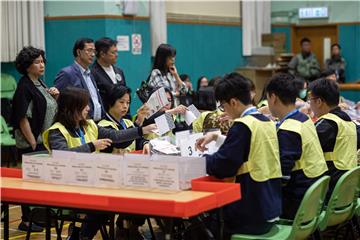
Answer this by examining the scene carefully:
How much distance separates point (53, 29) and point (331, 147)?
6432mm

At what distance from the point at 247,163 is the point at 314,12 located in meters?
11.3

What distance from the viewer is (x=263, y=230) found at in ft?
12.5

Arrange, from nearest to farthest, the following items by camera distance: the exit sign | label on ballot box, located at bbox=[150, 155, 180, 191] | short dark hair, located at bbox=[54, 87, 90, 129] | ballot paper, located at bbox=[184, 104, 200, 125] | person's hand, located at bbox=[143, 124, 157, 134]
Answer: label on ballot box, located at bbox=[150, 155, 180, 191], short dark hair, located at bbox=[54, 87, 90, 129], person's hand, located at bbox=[143, 124, 157, 134], ballot paper, located at bbox=[184, 104, 200, 125], the exit sign

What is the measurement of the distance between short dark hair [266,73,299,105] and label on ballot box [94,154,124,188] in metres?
1.14

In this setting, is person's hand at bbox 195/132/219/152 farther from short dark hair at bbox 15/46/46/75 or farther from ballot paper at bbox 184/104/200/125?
short dark hair at bbox 15/46/46/75

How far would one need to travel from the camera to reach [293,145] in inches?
163

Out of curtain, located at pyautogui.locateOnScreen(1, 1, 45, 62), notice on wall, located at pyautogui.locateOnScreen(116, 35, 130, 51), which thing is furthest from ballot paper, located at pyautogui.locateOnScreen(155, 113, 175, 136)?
notice on wall, located at pyautogui.locateOnScreen(116, 35, 130, 51)

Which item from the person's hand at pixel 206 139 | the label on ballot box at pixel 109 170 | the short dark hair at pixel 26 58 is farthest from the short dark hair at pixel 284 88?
the short dark hair at pixel 26 58

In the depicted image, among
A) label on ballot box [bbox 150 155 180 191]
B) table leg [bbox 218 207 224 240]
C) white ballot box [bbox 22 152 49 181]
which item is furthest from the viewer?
white ballot box [bbox 22 152 49 181]

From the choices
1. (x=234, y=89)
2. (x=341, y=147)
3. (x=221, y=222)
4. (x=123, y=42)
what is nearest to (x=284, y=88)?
(x=234, y=89)

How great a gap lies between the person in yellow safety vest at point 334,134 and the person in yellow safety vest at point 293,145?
38cm

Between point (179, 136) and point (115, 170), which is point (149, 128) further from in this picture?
point (115, 170)

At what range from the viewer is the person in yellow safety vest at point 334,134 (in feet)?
15.2

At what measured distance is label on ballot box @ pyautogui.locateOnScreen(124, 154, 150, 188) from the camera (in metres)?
3.50
